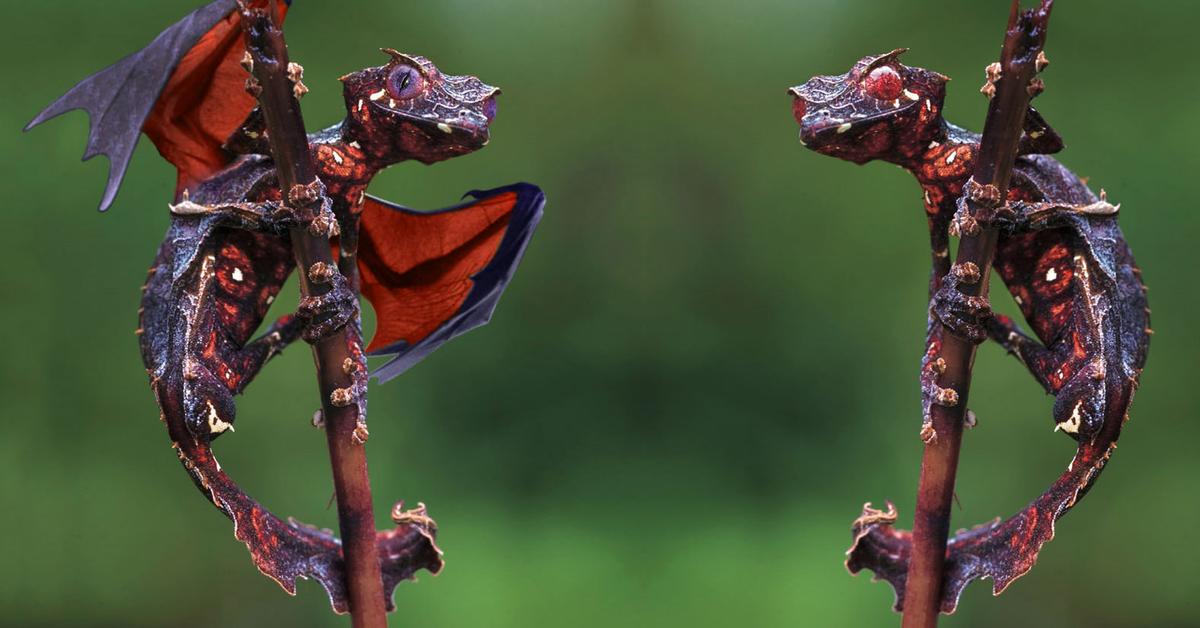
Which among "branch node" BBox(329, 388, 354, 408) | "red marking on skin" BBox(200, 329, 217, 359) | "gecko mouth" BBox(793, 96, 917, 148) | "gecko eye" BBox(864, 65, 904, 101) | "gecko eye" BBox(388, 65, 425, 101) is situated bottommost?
"branch node" BBox(329, 388, 354, 408)

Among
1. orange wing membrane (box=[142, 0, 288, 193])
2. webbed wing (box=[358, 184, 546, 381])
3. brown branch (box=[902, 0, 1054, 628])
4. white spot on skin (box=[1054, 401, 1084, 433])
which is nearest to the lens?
brown branch (box=[902, 0, 1054, 628])

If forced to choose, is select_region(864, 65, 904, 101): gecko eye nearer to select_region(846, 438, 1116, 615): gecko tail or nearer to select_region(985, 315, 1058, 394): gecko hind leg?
select_region(985, 315, 1058, 394): gecko hind leg

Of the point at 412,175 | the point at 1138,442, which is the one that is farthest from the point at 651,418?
the point at 1138,442

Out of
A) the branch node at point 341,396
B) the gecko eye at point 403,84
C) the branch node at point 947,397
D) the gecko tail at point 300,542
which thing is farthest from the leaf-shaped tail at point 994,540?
the gecko eye at point 403,84

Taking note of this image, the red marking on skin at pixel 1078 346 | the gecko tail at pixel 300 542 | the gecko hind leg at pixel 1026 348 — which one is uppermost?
the red marking on skin at pixel 1078 346

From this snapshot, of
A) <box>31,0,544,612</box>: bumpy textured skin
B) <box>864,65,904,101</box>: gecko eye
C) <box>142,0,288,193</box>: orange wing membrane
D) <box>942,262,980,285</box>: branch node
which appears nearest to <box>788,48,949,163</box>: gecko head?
<box>864,65,904,101</box>: gecko eye

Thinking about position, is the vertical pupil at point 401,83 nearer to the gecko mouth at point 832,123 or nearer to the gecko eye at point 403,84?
the gecko eye at point 403,84

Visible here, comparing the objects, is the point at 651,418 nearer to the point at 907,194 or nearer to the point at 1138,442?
the point at 907,194
